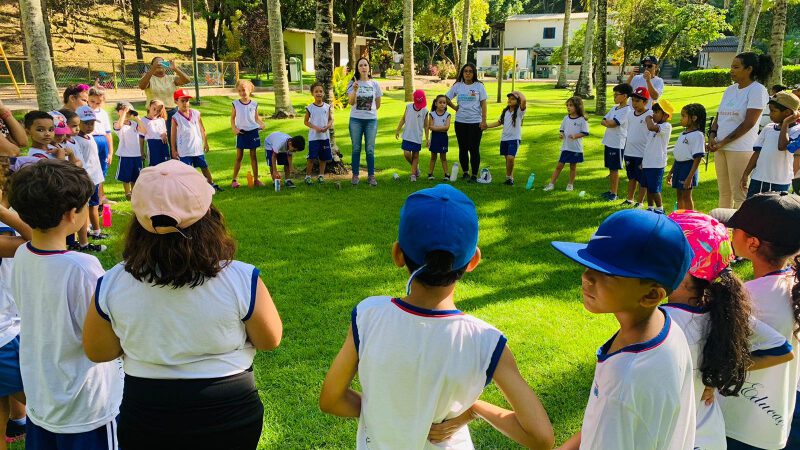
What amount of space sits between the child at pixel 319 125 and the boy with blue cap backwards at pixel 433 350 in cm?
853

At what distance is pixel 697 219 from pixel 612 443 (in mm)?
963

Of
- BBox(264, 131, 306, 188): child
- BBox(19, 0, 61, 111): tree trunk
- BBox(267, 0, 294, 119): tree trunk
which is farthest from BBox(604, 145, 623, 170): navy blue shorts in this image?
BBox(19, 0, 61, 111): tree trunk

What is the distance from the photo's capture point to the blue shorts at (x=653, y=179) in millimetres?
7957

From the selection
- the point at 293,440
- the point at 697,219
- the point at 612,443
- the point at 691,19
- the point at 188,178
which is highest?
the point at 691,19

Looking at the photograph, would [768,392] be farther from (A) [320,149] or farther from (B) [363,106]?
(A) [320,149]

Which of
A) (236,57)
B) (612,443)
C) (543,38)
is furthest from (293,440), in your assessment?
(543,38)

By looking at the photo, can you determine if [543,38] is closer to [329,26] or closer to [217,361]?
[329,26]

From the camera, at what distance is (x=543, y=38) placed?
5784cm

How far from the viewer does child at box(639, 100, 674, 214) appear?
25.8 ft

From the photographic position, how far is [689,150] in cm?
731

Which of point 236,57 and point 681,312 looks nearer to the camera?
point 681,312

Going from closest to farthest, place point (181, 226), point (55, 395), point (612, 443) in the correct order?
point (612, 443), point (181, 226), point (55, 395)

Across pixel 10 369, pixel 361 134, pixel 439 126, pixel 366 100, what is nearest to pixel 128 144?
pixel 361 134

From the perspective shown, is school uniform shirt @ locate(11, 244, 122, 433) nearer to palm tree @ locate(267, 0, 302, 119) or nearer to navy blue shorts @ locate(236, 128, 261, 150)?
navy blue shorts @ locate(236, 128, 261, 150)
